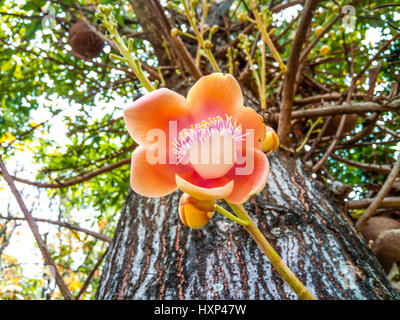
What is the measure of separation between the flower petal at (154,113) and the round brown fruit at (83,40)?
2.16 meters

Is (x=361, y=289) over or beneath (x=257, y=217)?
beneath

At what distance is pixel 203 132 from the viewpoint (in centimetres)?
71

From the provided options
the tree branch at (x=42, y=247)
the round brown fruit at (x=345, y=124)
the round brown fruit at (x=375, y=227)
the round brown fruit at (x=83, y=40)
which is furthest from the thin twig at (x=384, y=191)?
the round brown fruit at (x=83, y=40)

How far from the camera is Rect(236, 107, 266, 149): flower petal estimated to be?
2.31ft

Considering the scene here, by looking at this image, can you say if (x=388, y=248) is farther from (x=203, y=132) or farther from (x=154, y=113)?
(x=154, y=113)

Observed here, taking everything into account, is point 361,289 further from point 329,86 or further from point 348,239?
point 329,86

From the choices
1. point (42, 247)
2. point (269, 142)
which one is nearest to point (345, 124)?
point (269, 142)

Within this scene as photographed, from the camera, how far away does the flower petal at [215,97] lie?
723mm

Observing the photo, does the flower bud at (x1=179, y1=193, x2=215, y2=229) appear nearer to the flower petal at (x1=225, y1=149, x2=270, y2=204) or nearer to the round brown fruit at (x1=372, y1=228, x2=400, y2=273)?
the flower petal at (x1=225, y1=149, x2=270, y2=204)

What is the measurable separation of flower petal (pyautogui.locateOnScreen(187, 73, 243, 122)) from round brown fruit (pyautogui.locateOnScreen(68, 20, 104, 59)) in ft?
7.04
